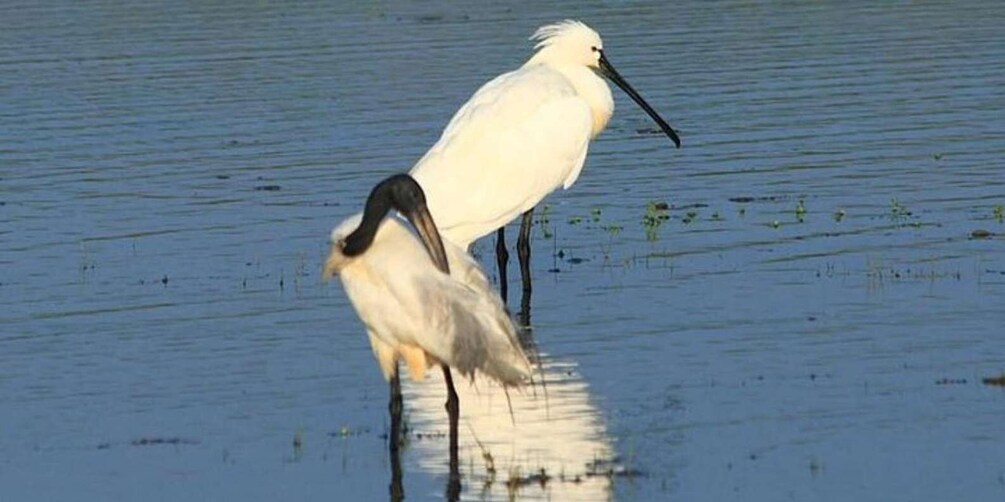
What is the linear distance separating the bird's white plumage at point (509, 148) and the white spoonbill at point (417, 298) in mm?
3007

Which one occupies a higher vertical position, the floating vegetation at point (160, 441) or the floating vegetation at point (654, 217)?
the floating vegetation at point (654, 217)

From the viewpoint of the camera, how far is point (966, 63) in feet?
69.4

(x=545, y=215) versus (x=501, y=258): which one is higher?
(x=545, y=215)

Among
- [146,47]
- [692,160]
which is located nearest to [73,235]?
[692,160]

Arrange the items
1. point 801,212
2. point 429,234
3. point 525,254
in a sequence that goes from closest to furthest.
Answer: point 429,234
point 525,254
point 801,212

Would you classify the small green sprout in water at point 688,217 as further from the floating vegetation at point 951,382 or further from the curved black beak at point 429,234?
the curved black beak at point 429,234

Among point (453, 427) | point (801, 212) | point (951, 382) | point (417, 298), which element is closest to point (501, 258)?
point (801, 212)

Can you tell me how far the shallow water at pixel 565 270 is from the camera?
9242mm

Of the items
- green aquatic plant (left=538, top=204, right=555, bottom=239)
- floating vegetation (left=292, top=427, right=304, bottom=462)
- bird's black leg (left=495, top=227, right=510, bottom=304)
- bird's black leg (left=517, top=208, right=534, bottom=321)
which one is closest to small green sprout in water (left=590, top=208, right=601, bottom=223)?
green aquatic plant (left=538, top=204, right=555, bottom=239)

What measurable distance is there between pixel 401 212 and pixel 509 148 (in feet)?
12.0

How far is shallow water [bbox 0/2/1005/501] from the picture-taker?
30.3ft

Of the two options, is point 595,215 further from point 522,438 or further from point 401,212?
point 401,212

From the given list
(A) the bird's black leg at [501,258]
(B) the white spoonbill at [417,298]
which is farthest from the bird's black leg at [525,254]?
(B) the white spoonbill at [417,298]

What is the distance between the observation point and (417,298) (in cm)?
902
